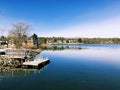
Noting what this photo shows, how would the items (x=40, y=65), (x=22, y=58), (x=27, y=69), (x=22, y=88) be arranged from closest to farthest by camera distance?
1. (x=22, y=88)
2. (x=27, y=69)
3. (x=40, y=65)
4. (x=22, y=58)

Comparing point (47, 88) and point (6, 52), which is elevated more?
point (6, 52)

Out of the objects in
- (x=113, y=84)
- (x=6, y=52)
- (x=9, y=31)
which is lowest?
(x=113, y=84)

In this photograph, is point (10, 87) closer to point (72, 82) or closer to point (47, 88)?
point (47, 88)

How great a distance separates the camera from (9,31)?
78.4m

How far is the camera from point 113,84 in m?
19.3

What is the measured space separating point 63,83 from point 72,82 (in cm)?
123

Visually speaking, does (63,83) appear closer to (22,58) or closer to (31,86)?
(31,86)

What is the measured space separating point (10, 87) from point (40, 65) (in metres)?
14.1

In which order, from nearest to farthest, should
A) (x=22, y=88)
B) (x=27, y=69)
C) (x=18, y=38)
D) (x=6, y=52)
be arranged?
(x=22, y=88)
(x=27, y=69)
(x=6, y=52)
(x=18, y=38)

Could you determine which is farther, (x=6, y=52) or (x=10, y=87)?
(x=6, y=52)

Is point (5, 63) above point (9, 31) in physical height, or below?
below

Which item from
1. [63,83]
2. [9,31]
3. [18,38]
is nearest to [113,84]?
[63,83]

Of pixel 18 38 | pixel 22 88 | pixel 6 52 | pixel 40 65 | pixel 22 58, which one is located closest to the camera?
pixel 22 88

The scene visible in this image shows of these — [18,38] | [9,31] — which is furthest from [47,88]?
[9,31]
